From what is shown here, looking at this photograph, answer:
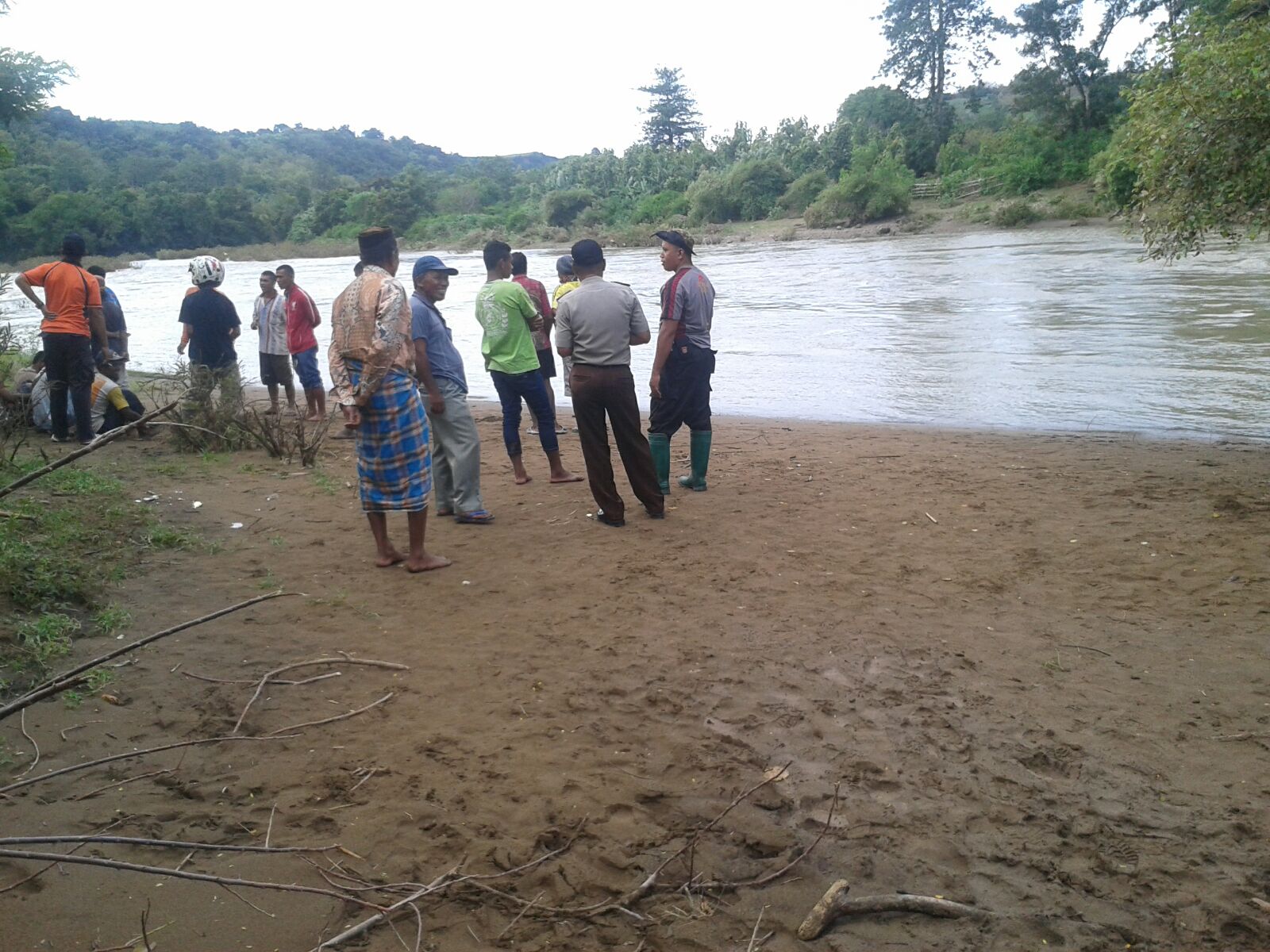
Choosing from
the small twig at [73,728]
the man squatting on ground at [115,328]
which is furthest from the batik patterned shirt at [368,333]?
the man squatting on ground at [115,328]

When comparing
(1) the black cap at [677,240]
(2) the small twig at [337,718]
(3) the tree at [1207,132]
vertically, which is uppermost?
(3) the tree at [1207,132]

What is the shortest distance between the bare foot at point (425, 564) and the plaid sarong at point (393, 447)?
0.30 meters

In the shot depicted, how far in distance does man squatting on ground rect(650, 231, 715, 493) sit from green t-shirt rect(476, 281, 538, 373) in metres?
0.93

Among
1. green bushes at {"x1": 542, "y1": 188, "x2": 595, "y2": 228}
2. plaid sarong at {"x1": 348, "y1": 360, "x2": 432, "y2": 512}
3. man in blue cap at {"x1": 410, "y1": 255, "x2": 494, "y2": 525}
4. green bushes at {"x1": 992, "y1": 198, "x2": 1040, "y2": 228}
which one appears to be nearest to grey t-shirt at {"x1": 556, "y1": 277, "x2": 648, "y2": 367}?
man in blue cap at {"x1": 410, "y1": 255, "x2": 494, "y2": 525}

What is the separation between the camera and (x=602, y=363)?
5.98m

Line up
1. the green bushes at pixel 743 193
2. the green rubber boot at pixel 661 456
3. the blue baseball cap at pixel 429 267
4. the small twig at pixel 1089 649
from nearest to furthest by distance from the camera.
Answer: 1. the small twig at pixel 1089 649
2. the blue baseball cap at pixel 429 267
3. the green rubber boot at pixel 661 456
4. the green bushes at pixel 743 193

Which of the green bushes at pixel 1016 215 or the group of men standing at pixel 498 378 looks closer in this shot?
the group of men standing at pixel 498 378

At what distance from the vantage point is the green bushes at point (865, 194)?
43469 millimetres

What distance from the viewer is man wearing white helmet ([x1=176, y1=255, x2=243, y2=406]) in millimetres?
8672

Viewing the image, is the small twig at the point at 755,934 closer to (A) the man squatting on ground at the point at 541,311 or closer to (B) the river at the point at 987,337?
(A) the man squatting on ground at the point at 541,311

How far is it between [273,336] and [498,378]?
4332 mm

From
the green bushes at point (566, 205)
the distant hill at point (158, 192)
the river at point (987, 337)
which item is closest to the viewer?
the river at point (987, 337)

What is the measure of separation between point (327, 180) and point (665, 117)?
42.4m

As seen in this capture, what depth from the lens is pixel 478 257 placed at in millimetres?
51906
